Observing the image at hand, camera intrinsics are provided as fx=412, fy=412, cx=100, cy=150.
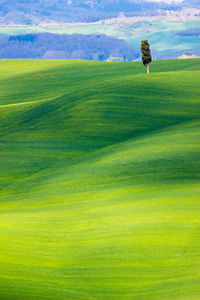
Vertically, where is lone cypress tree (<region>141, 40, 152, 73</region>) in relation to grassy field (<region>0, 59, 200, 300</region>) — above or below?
above

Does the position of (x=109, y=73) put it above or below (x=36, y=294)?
above

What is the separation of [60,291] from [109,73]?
39633 mm

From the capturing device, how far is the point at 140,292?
6.64 metres

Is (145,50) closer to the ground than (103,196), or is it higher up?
higher up

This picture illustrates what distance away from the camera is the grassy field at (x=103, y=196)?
23.0 ft

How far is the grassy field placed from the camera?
7000mm

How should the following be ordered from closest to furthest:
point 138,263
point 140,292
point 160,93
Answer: point 140,292
point 138,263
point 160,93

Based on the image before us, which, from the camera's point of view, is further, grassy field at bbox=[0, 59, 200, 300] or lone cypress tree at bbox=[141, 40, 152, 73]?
lone cypress tree at bbox=[141, 40, 152, 73]

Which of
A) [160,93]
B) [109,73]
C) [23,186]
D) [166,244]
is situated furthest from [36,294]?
[109,73]

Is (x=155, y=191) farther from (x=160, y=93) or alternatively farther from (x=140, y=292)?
(x=160, y=93)

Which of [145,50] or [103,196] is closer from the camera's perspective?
[103,196]

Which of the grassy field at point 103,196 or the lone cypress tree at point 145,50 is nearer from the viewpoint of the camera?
the grassy field at point 103,196

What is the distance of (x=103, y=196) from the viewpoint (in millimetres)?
11664

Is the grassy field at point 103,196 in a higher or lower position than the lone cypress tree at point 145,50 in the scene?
lower
